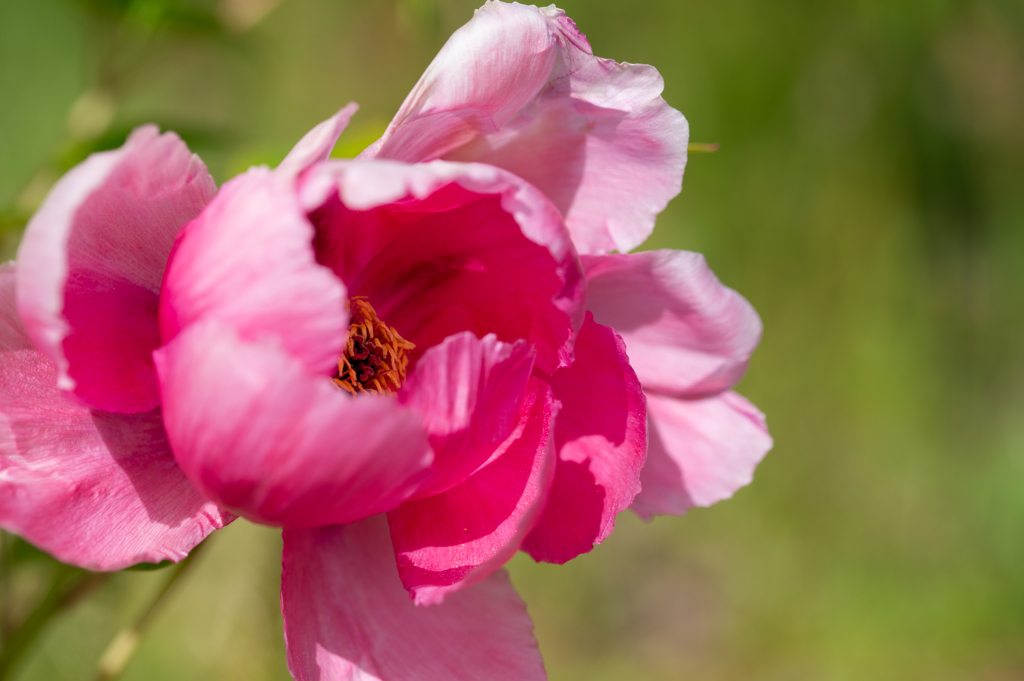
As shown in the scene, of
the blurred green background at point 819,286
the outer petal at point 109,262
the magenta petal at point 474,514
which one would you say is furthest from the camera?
the blurred green background at point 819,286

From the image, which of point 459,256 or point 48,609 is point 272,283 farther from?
point 48,609

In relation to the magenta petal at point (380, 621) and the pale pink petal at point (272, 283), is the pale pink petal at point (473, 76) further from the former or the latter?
the magenta petal at point (380, 621)

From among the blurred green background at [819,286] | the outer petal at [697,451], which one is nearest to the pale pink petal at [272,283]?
the outer petal at [697,451]

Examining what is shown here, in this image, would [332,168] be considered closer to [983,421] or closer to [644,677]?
[644,677]

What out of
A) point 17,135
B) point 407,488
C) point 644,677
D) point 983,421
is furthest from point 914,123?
point 407,488

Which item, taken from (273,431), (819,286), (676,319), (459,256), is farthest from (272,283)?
(819,286)
